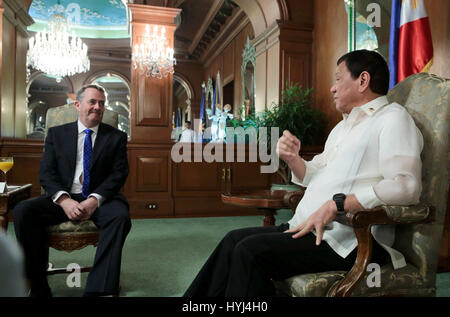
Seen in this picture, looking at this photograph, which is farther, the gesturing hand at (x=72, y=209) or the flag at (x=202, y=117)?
the flag at (x=202, y=117)

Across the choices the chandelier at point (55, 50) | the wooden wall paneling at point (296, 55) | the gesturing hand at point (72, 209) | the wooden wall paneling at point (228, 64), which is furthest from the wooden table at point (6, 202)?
the wooden wall paneling at point (228, 64)

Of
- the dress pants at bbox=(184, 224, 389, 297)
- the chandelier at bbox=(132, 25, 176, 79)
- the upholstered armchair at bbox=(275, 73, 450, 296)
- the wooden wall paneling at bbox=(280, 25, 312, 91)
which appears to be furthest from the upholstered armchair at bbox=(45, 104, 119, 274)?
the wooden wall paneling at bbox=(280, 25, 312, 91)

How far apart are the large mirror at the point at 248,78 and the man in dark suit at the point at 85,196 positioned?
499 cm

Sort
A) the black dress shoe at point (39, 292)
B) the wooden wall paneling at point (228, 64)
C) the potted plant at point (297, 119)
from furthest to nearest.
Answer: the wooden wall paneling at point (228, 64) → the potted plant at point (297, 119) → the black dress shoe at point (39, 292)

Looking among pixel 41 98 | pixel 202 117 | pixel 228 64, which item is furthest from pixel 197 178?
pixel 41 98

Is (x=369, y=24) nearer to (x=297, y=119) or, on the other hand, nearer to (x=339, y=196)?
(x=297, y=119)

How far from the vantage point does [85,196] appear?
2338 millimetres

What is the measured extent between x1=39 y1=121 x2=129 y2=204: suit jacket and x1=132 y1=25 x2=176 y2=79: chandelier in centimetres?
273

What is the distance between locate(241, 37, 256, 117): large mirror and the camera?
7252 millimetres

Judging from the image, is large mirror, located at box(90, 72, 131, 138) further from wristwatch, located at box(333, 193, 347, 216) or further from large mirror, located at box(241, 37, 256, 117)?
wristwatch, located at box(333, 193, 347, 216)

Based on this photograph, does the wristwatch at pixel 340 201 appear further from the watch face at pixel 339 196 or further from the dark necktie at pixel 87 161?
the dark necktie at pixel 87 161

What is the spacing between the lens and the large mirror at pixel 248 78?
7252 mm

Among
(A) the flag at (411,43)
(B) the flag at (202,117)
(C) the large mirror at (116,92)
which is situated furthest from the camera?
(C) the large mirror at (116,92)
